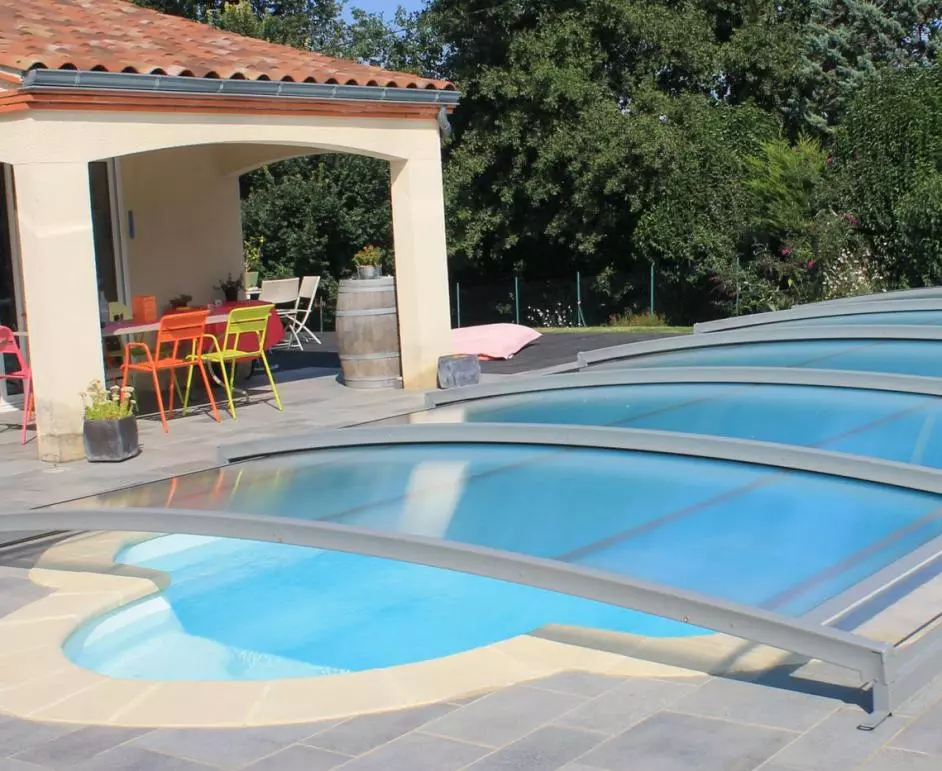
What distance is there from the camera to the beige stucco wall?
13.4 meters

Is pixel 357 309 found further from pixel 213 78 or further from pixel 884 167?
pixel 884 167

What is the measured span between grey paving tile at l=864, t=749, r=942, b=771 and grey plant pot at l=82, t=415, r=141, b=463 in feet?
23.9

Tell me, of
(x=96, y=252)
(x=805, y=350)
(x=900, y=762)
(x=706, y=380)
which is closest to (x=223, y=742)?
(x=900, y=762)

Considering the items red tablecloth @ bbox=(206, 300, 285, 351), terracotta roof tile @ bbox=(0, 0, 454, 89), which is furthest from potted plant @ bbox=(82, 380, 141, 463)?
terracotta roof tile @ bbox=(0, 0, 454, 89)

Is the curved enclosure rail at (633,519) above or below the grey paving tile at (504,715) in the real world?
above

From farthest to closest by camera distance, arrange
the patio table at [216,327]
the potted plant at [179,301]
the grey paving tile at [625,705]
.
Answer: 1. the potted plant at [179,301]
2. the patio table at [216,327]
3. the grey paving tile at [625,705]

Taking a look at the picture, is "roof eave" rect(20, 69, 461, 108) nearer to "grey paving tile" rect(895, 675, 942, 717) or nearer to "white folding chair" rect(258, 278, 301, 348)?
"white folding chair" rect(258, 278, 301, 348)

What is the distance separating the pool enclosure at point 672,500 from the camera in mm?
4180

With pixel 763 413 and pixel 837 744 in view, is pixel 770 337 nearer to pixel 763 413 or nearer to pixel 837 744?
pixel 763 413

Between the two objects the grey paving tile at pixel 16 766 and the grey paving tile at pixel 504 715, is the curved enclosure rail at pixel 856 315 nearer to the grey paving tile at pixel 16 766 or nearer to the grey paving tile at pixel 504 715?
the grey paving tile at pixel 504 715

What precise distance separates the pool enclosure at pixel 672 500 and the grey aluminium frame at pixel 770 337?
0.46 meters

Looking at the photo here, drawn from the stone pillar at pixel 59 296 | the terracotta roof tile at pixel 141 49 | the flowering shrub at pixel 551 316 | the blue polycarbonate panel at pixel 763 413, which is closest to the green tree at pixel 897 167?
the flowering shrub at pixel 551 316

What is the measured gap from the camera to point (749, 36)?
25953 millimetres

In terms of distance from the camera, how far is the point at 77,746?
13.9 ft
